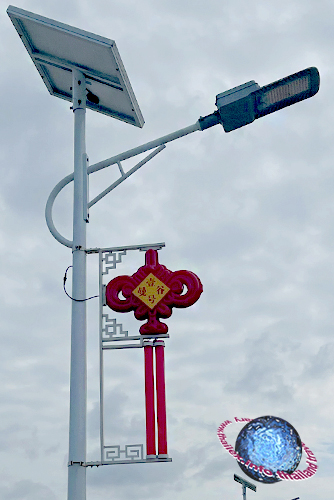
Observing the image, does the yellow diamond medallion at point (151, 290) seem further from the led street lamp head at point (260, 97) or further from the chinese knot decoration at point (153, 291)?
the led street lamp head at point (260, 97)

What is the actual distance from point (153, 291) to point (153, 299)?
126 millimetres

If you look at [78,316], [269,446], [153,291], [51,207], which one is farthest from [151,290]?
[269,446]

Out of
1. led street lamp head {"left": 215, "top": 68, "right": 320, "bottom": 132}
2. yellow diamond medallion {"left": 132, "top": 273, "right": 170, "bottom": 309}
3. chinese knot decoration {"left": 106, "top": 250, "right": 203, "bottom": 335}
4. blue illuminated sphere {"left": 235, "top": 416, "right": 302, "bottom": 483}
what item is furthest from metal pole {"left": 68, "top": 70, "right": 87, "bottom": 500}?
blue illuminated sphere {"left": 235, "top": 416, "right": 302, "bottom": 483}

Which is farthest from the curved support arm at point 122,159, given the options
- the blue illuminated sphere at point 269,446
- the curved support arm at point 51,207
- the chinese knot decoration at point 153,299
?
the blue illuminated sphere at point 269,446

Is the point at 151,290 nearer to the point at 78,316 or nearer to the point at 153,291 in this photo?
the point at 153,291

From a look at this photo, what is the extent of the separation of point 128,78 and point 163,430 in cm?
508

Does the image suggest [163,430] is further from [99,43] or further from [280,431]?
[99,43]

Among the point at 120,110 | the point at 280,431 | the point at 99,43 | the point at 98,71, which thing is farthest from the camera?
the point at 280,431

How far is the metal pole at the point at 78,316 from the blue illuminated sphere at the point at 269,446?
341 cm

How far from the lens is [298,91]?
28.3 feet

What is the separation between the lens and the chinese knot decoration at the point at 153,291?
8672mm

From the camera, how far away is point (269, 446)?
10.9m

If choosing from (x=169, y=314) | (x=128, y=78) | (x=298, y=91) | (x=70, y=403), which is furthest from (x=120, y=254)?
(x=298, y=91)

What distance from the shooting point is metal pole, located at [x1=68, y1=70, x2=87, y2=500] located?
785 cm
